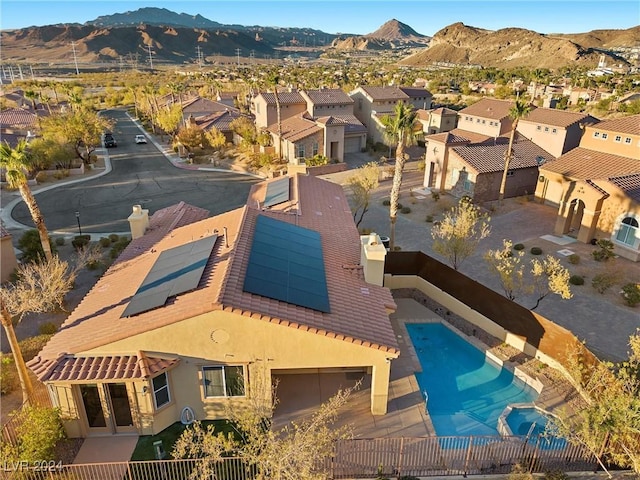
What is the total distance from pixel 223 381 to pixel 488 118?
52.5 metres

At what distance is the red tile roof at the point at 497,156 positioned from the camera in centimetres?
4194

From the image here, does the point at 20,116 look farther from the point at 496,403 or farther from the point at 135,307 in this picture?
the point at 496,403

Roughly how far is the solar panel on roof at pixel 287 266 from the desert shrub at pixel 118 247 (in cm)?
1451

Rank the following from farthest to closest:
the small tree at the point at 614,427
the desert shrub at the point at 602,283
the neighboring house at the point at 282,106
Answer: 1. the neighboring house at the point at 282,106
2. the desert shrub at the point at 602,283
3. the small tree at the point at 614,427

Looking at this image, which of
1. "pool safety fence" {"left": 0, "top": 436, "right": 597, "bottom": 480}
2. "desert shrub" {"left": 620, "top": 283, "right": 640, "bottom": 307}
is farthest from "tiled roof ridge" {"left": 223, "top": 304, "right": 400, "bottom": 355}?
"desert shrub" {"left": 620, "top": 283, "right": 640, "bottom": 307}

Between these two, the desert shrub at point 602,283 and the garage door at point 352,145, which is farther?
the garage door at point 352,145

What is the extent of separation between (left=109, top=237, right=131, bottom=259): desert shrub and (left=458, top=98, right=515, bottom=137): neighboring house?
4627 centimetres

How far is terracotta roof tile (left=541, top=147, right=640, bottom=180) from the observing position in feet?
117

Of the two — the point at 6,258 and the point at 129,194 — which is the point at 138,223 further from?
the point at 129,194

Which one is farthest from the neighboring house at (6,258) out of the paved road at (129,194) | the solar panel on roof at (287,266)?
the solar panel on roof at (287,266)

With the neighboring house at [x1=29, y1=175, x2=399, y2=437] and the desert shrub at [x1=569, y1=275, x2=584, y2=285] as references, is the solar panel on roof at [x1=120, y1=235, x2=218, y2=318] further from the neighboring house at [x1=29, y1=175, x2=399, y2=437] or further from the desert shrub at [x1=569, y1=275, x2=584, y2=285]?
the desert shrub at [x1=569, y1=275, x2=584, y2=285]

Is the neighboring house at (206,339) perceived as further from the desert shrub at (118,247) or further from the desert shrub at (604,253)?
the desert shrub at (604,253)

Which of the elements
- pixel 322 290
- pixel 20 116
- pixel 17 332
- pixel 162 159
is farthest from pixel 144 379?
pixel 20 116

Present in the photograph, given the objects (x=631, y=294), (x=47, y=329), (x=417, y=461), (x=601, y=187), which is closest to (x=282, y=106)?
(x=601, y=187)
